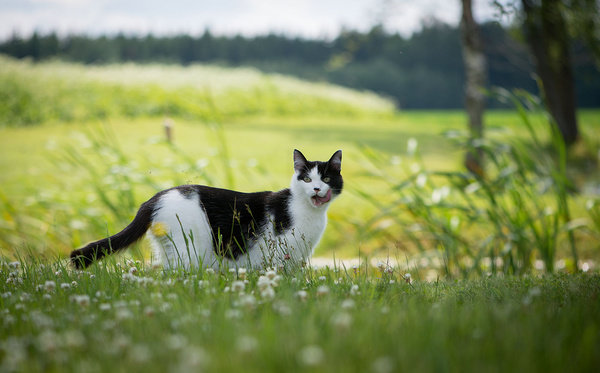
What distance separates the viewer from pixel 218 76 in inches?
591

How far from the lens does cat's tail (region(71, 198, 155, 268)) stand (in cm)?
268

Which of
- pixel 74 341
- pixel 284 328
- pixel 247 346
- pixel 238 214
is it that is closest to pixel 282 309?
pixel 284 328

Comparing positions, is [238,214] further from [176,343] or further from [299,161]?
[176,343]

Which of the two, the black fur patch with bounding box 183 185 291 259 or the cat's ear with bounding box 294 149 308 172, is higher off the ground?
the cat's ear with bounding box 294 149 308 172

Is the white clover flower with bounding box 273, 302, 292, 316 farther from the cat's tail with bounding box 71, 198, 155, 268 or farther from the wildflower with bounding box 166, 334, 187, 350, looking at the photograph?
the cat's tail with bounding box 71, 198, 155, 268

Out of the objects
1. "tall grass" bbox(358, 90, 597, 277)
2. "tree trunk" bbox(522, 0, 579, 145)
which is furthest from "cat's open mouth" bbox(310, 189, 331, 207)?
"tree trunk" bbox(522, 0, 579, 145)

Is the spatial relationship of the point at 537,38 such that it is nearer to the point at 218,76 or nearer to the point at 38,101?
the point at 218,76

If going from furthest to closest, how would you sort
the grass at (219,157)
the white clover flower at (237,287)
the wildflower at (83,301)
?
the grass at (219,157) < the white clover flower at (237,287) < the wildflower at (83,301)

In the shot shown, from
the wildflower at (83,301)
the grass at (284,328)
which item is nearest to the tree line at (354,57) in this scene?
the grass at (284,328)

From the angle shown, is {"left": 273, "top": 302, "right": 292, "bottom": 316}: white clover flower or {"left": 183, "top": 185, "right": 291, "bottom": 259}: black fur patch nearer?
{"left": 273, "top": 302, "right": 292, "bottom": 316}: white clover flower

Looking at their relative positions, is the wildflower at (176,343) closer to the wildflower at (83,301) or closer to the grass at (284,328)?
the grass at (284,328)

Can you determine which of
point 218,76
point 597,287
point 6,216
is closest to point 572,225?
point 597,287

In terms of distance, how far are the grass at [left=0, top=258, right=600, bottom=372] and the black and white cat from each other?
28 centimetres

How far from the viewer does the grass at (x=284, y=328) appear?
140 cm
